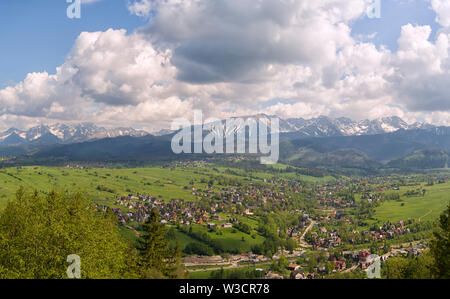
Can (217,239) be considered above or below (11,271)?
below

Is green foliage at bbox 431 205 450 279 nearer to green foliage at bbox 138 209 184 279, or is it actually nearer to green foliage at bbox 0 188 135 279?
green foliage at bbox 138 209 184 279

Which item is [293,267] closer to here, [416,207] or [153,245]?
[153,245]

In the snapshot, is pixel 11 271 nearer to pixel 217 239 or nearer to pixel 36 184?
pixel 217 239

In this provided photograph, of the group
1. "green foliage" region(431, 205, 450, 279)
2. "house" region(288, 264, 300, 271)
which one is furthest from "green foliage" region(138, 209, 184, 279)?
"house" region(288, 264, 300, 271)

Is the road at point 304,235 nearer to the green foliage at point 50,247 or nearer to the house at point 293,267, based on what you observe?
the house at point 293,267

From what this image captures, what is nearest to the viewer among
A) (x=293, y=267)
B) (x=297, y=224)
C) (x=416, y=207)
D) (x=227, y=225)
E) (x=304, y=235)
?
(x=293, y=267)

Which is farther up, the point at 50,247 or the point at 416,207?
the point at 50,247

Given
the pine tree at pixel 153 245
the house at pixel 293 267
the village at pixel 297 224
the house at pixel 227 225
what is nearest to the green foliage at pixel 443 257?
the pine tree at pixel 153 245

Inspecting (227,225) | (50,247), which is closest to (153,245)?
(50,247)
